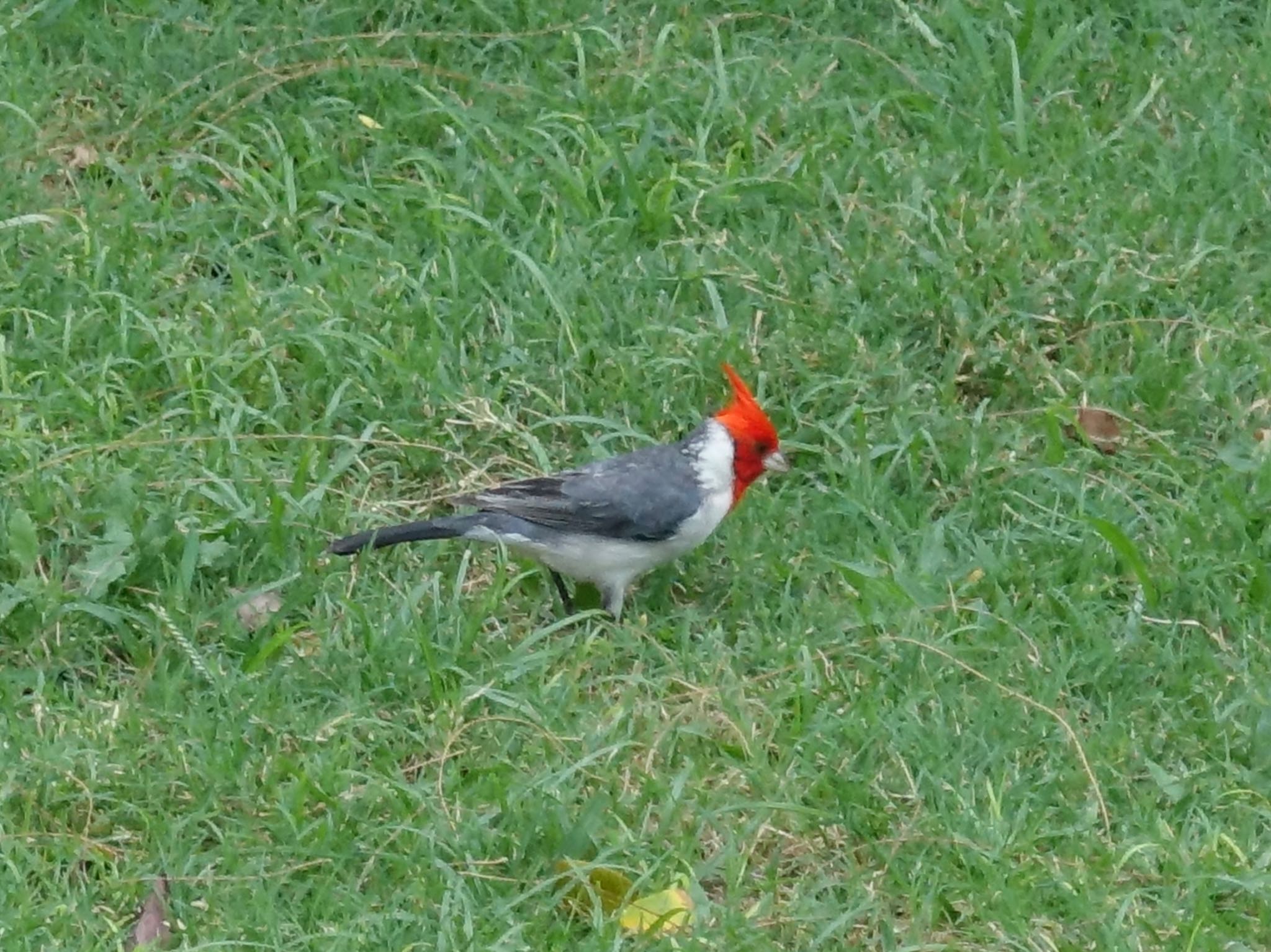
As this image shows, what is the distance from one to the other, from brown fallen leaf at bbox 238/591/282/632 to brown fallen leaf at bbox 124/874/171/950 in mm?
892

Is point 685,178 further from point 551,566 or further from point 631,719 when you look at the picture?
point 631,719

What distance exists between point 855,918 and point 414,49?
3.70m

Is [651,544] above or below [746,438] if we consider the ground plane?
below

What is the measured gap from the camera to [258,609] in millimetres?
4953

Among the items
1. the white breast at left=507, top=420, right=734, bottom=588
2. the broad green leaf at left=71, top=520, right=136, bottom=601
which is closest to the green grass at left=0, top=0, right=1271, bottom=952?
the broad green leaf at left=71, top=520, right=136, bottom=601

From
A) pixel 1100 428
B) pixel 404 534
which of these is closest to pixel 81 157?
pixel 404 534

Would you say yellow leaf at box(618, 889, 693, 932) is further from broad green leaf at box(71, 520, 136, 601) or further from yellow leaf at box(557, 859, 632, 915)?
broad green leaf at box(71, 520, 136, 601)

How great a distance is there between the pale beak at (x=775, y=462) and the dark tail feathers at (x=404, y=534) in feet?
2.59

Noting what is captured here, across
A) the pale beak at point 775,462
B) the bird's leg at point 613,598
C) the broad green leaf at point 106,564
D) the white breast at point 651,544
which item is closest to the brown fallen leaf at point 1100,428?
the pale beak at point 775,462

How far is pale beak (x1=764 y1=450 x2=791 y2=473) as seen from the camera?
5320 millimetres

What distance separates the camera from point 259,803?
4340 mm

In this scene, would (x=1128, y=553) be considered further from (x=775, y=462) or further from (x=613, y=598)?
(x=613, y=598)

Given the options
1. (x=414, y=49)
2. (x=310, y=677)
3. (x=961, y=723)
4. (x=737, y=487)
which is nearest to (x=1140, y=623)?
(x=961, y=723)

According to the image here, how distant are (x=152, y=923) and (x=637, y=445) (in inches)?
80.8
